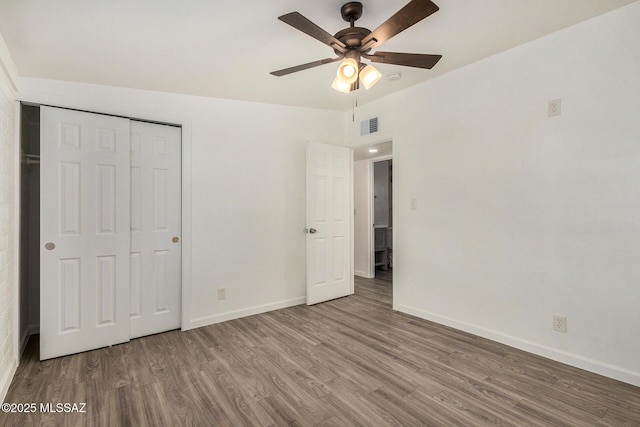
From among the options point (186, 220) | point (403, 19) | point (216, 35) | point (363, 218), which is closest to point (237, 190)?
point (186, 220)

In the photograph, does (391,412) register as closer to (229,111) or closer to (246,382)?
(246,382)

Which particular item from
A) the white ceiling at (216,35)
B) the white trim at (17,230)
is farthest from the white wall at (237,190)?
the white trim at (17,230)

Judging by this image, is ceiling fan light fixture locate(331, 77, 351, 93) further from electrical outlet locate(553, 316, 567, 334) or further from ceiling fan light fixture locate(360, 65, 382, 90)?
electrical outlet locate(553, 316, 567, 334)

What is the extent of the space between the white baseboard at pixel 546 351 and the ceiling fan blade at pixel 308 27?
8.96 feet

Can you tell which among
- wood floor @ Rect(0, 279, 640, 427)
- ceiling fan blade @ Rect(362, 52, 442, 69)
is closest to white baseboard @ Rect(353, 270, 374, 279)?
wood floor @ Rect(0, 279, 640, 427)

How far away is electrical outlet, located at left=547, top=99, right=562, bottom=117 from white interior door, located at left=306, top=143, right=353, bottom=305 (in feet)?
7.58

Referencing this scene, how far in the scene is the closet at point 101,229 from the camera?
256cm

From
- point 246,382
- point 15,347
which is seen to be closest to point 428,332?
point 246,382

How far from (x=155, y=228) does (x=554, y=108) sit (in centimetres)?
372

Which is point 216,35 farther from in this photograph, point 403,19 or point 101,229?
point 101,229

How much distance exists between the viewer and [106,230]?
9.09 feet

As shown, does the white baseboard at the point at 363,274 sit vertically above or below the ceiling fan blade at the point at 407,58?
below

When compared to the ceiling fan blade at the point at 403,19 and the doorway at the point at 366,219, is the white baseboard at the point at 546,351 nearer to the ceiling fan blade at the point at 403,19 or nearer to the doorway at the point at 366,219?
the doorway at the point at 366,219

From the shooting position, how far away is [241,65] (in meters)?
2.64
